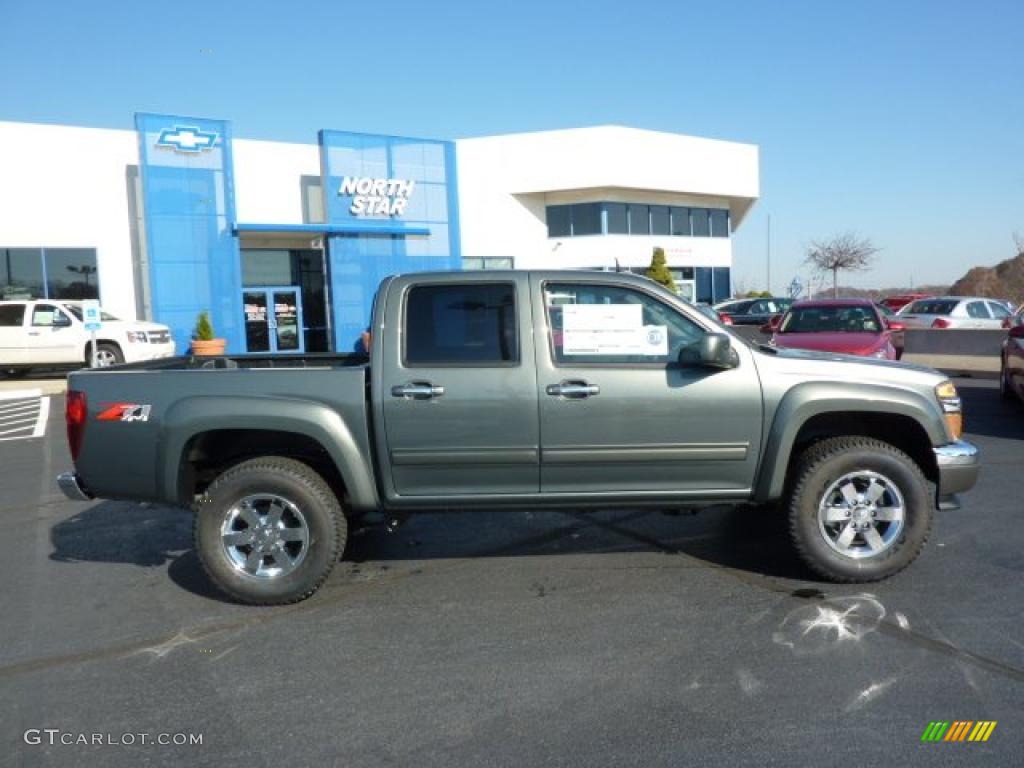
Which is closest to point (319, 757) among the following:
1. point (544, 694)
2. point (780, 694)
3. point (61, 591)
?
point (544, 694)

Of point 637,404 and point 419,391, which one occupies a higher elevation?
point 419,391

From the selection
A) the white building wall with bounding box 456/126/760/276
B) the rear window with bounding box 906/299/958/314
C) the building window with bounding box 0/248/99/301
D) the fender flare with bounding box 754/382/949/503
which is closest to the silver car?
the rear window with bounding box 906/299/958/314

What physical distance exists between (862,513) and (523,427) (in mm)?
2005

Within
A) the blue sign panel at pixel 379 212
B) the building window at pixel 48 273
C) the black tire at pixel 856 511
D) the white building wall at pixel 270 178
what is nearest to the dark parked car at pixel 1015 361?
the black tire at pixel 856 511

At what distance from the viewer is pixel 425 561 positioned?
5.68m

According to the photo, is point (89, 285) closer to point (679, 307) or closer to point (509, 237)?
point (509, 237)

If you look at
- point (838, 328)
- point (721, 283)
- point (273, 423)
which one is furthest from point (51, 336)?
point (721, 283)

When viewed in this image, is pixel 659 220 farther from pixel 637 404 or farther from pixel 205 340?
pixel 637 404

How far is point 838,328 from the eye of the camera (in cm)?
1178

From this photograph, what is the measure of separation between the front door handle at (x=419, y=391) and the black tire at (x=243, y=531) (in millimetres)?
719

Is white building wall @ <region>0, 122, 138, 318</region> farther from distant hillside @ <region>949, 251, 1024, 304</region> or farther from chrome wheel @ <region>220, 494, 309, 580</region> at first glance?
distant hillside @ <region>949, 251, 1024, 304</region>

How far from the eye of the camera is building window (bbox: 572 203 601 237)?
1428 inches

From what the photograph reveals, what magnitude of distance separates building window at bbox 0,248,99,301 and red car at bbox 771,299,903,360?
18710 millimetres

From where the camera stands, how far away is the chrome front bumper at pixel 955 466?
488cm
